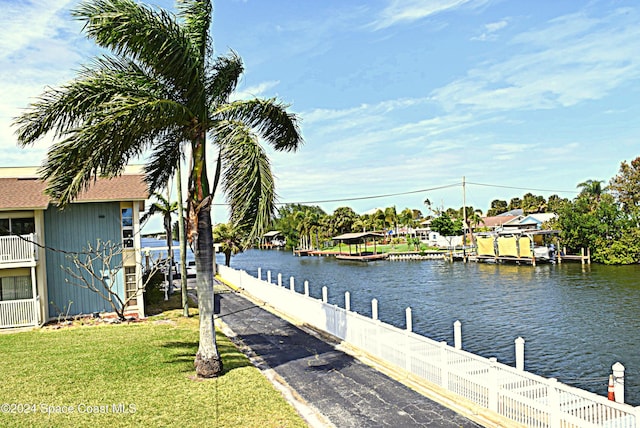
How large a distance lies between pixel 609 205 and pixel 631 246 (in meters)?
5.65

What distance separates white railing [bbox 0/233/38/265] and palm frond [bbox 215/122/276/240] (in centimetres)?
1187

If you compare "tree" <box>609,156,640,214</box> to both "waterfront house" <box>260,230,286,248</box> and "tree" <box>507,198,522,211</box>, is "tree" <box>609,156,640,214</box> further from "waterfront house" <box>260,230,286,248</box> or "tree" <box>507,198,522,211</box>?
"waterfront house" <box>260,230,286,248</box>

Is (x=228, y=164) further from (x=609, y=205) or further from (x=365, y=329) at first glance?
(x=609, y=205)

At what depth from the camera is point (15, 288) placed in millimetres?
20547

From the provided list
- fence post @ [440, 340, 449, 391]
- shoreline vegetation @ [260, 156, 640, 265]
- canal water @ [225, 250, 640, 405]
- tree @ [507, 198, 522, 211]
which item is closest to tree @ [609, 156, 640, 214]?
shoreline vegetation @ [260, 156, 640, 265]

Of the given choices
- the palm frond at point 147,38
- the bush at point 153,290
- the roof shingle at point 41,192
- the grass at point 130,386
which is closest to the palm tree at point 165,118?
the palm frond at point 147,38

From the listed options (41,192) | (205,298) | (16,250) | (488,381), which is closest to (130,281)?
(16,250)

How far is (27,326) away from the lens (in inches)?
777

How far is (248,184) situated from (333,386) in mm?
4651

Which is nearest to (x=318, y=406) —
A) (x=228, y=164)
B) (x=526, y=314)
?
(x=228, y=164)

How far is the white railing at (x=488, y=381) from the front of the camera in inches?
299

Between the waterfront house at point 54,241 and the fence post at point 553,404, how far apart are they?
51.7 feet

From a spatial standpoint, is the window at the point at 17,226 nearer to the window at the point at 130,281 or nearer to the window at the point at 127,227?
the window at the point at 127,227

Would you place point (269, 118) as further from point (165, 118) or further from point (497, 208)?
point (497, 208)
